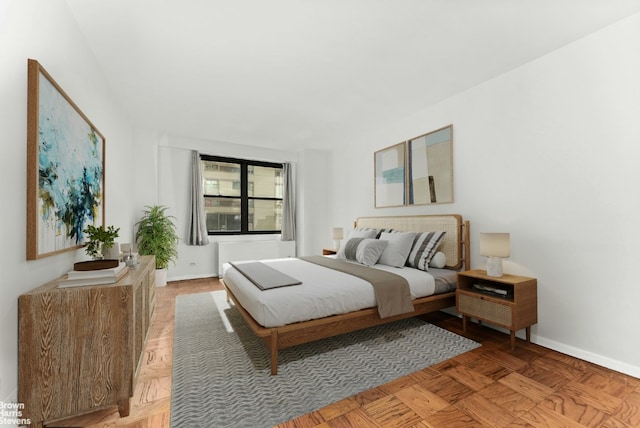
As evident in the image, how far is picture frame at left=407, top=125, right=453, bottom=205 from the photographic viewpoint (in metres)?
3.57

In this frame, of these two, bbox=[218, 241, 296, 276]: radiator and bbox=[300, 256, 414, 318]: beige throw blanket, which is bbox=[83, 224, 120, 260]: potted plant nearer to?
bbox=[300, 256, 414, 318]: beige throw blanket

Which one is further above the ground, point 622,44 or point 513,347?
point 622,44

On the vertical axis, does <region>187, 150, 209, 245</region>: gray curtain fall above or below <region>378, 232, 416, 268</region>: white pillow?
above

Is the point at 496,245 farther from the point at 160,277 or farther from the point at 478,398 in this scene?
the point at 160,277

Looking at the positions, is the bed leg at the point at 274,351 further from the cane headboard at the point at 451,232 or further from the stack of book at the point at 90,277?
the cane headboard at the point at 451,232

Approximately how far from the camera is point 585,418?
169cm

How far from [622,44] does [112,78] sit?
4.58m

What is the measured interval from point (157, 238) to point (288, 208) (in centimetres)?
262

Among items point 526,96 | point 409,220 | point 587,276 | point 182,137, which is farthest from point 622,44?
point 182,137

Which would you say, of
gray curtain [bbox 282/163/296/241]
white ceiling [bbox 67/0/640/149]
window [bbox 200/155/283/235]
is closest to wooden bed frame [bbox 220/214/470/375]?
white ceiling [bbox 67/0/640/149]

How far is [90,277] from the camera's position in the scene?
171 centimetres

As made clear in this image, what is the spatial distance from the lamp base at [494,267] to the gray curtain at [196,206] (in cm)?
461

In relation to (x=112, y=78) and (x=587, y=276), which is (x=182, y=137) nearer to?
A: (x=112, y=78)

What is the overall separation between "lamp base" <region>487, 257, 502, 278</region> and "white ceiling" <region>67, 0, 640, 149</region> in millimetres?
1877
